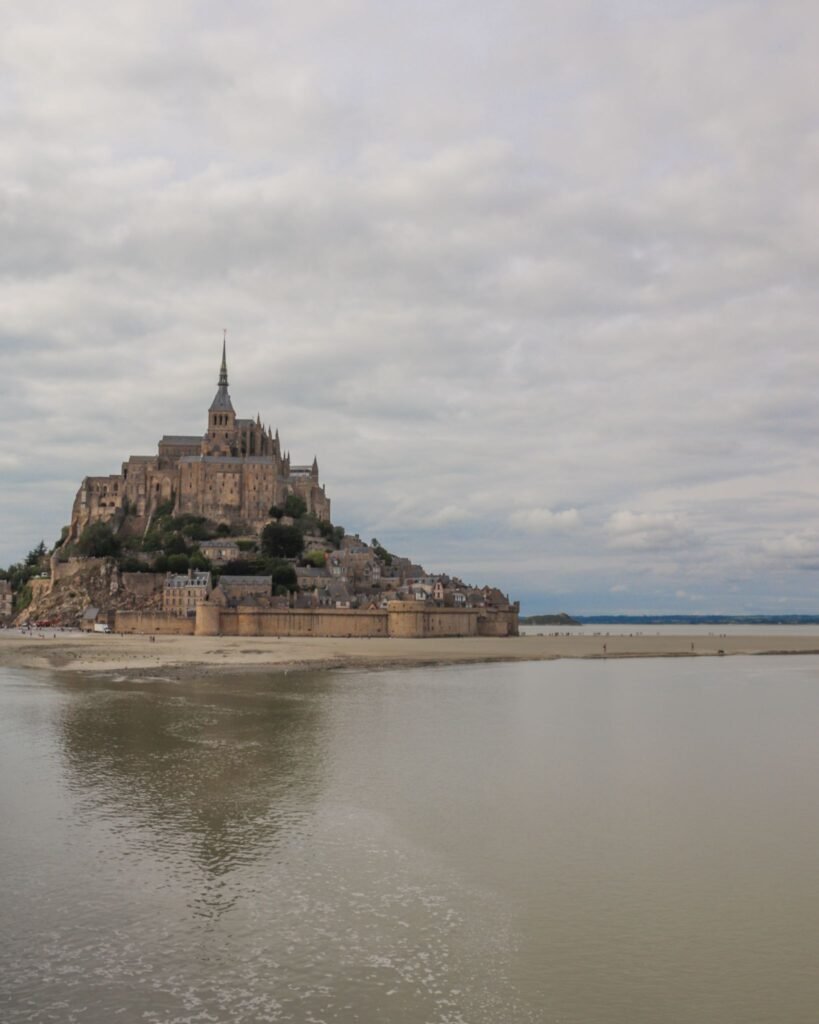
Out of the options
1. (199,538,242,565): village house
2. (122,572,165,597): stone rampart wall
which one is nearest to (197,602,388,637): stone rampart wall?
(122,572,165,597): stone rampart wall

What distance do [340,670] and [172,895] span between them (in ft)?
104

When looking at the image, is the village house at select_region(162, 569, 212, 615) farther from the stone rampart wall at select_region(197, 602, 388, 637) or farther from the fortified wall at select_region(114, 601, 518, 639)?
the stone rampart wall at select_region(197, 602, 388, 637)

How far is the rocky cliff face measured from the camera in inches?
2790

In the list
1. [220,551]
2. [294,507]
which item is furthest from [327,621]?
[294,507]

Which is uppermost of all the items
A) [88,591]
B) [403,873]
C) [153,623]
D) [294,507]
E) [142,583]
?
[294,507]

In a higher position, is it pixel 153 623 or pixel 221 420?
pixel 221 420

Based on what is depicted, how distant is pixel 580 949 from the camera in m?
9.57

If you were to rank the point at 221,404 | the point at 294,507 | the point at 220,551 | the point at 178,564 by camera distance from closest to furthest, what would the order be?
1. the point at 178,564
2. the point at 220,551
3. the point at 294,507
4. the point at 221,404

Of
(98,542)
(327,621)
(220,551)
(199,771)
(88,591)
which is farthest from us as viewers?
(98,542)

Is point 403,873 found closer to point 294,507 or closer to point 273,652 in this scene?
point 273,652

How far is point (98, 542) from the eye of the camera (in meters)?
77.9

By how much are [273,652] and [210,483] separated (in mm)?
37162

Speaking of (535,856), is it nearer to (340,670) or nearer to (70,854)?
(70,854)

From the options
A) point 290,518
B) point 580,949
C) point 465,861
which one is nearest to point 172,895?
point 465,861
